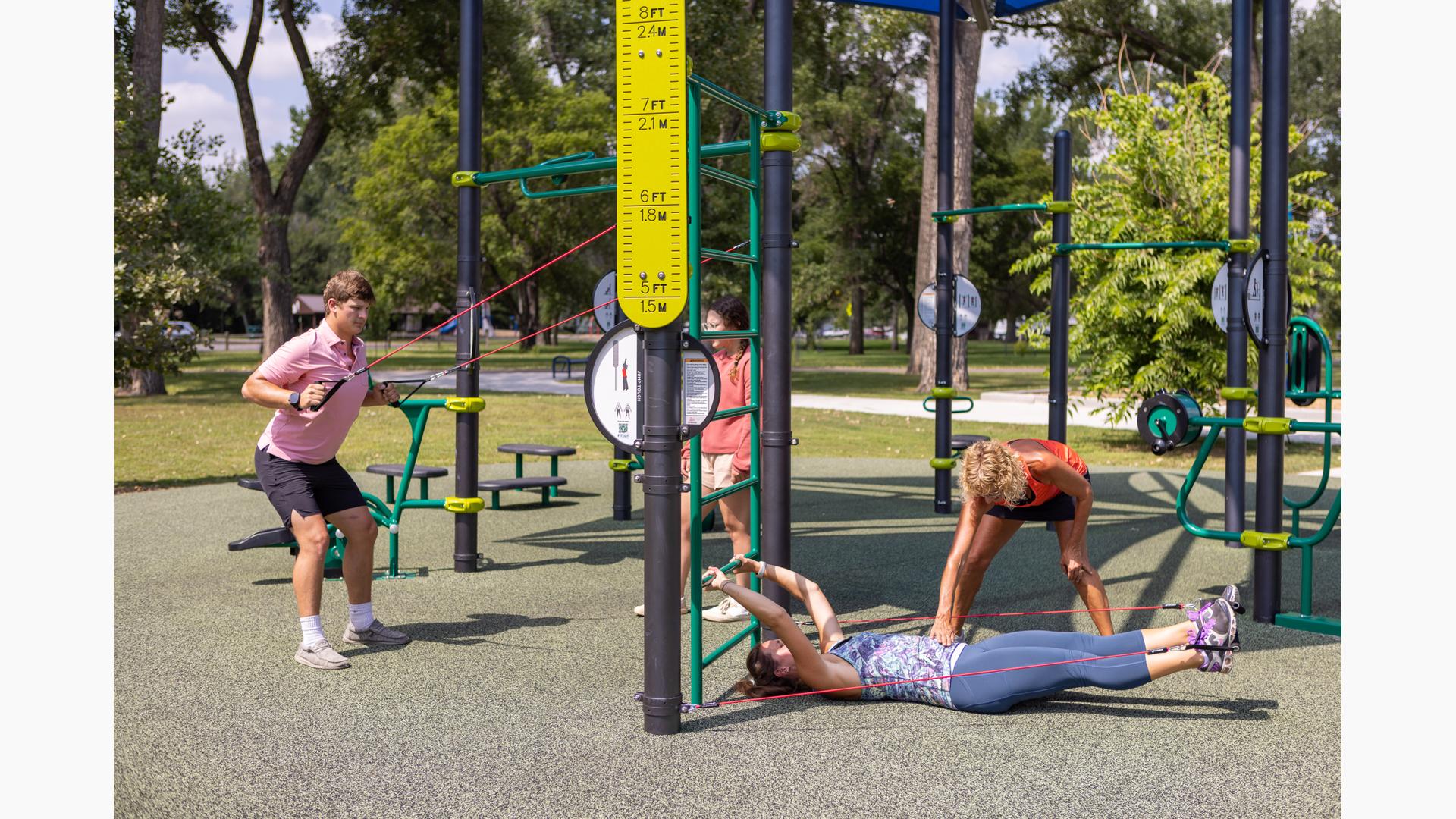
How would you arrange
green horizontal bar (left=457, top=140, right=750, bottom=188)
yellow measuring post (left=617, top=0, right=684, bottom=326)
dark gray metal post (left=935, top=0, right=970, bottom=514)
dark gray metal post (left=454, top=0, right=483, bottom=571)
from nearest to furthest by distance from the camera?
yellow measuring post (left=617, top=0, right=684, bottom=326)
green horizontal bar (left=457, top=140, right=750, bottom=188)
dark gray metal post (left=454, top=0, right=483, bottom=571)
dark gray metal post (left=935, top=0, right=970, bottom=514)

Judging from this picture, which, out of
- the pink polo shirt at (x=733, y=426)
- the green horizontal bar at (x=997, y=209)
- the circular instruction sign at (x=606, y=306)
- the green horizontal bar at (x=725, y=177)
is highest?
the green horizontal bar at (x=997, y=209)

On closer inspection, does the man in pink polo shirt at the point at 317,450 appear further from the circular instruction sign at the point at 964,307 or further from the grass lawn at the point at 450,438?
the grass lawn at the point at 450,438

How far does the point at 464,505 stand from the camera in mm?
7156

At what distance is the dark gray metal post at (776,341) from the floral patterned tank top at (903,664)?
2.02 ft

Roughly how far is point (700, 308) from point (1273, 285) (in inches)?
126

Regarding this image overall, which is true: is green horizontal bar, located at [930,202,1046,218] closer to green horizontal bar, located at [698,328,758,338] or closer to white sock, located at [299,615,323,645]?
green horizontal bar, located at [698,328,758,338]

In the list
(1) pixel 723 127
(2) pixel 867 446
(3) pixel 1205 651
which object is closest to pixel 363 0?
(1) pixel 723 127

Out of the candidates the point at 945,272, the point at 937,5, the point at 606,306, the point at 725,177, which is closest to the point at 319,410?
the point at 725,177

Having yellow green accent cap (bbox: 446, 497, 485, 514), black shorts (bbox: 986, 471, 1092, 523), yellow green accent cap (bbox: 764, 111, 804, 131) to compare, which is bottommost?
yellow green accent cap (bbox: 446, 497, 485, 514)

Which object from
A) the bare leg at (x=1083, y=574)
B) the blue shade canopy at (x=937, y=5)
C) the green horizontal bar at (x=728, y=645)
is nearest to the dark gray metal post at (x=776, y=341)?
the green horizontal bar at (x=728, y=645)

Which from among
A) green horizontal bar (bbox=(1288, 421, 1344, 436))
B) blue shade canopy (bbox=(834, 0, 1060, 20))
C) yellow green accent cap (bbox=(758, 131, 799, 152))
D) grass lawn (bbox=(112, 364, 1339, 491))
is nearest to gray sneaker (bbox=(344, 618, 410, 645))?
yellow green accent cap (bbox=(758, 131, 799, 152))

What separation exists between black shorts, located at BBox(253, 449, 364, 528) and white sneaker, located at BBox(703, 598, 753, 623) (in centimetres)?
182

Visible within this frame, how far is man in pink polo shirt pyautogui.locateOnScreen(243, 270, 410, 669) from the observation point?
517 cm

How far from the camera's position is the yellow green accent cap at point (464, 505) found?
711cm
